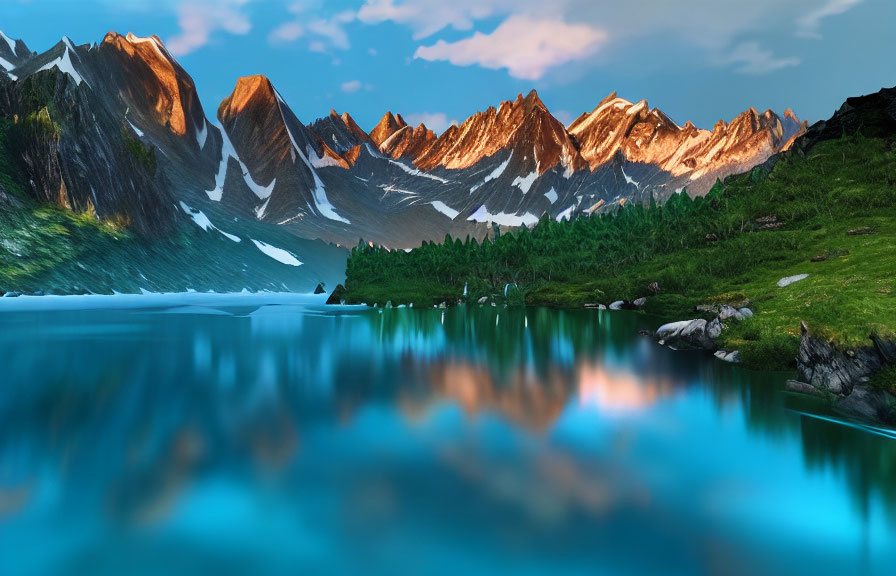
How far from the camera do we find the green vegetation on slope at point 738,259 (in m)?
41.1

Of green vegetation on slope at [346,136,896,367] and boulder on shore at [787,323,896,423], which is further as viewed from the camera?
green vegetation on slope at [346,136,896,367]

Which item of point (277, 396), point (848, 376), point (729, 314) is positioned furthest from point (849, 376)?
point (277, 396)

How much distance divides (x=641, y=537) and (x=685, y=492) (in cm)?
401

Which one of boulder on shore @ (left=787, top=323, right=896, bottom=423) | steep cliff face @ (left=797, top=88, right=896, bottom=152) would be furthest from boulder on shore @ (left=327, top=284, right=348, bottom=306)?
boulder on shore @ (left=787, top=323, right=896, bottom=423)

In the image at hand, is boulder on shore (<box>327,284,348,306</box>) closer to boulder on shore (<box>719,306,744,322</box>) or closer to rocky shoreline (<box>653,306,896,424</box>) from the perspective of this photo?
boulder on shore (<box>719,306,744,322</box>)

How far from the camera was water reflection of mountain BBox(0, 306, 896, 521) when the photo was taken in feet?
62.3

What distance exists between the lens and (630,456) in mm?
→ 20750

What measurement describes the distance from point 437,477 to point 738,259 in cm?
9929

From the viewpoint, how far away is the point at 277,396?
32.6 meters

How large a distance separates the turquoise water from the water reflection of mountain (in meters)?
0.17

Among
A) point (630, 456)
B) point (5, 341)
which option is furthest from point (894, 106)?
point (5, 341)

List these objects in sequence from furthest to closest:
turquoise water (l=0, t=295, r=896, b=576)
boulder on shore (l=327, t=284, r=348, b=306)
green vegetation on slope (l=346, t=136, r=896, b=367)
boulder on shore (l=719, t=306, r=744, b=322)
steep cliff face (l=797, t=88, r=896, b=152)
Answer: boulder on shore (l=327, t=284, r=348, b=306)
steep cliff face (l=797, t=88, r=896, b=152)
boulder on shore (l=719, t=306, r=744, b=322)
green vegetation on slope (l=346, t=136, r=896, b=367)
turquoise water (l=0, t=295, r=896, b=576)

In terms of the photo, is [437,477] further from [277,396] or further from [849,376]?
[849,376]

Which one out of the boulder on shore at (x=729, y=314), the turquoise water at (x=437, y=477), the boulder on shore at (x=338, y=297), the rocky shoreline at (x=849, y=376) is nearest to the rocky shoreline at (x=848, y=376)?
the rocky shoreline at (x=849, y=376)
